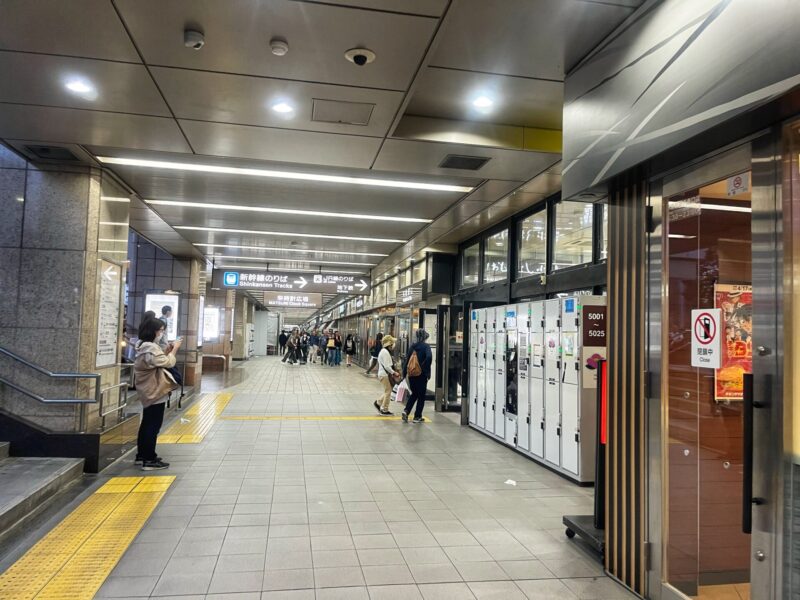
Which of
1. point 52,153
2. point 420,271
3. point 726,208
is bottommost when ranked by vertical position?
point 726,208

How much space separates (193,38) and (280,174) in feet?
9.88

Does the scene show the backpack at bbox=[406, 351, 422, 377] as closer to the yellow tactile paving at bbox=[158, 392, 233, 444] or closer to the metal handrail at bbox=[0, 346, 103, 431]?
the yellow tactile paving at bbox=[158, 392, 233, 444]

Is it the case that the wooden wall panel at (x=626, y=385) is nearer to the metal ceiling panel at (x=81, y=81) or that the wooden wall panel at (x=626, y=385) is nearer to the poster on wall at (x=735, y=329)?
the poster on wall at (x=735, y=329)

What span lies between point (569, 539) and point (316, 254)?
9596 millimetres

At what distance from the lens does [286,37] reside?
3236 mm

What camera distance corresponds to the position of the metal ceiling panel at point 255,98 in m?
3.77

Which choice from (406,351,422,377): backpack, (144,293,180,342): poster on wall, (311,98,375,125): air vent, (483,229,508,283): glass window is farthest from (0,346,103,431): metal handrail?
(144,293,180,342): poster on wall

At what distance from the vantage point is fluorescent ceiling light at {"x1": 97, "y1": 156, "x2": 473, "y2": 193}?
5.71 meters

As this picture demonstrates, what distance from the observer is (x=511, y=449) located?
23.6ft

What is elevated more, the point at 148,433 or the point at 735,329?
the point at 735,329

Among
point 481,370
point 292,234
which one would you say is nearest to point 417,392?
point 481,370

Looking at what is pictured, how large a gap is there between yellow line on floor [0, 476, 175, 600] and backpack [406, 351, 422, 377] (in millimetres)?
4715

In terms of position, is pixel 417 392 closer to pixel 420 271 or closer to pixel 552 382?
pixel 552 382

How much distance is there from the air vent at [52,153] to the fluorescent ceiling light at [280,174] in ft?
0.86
